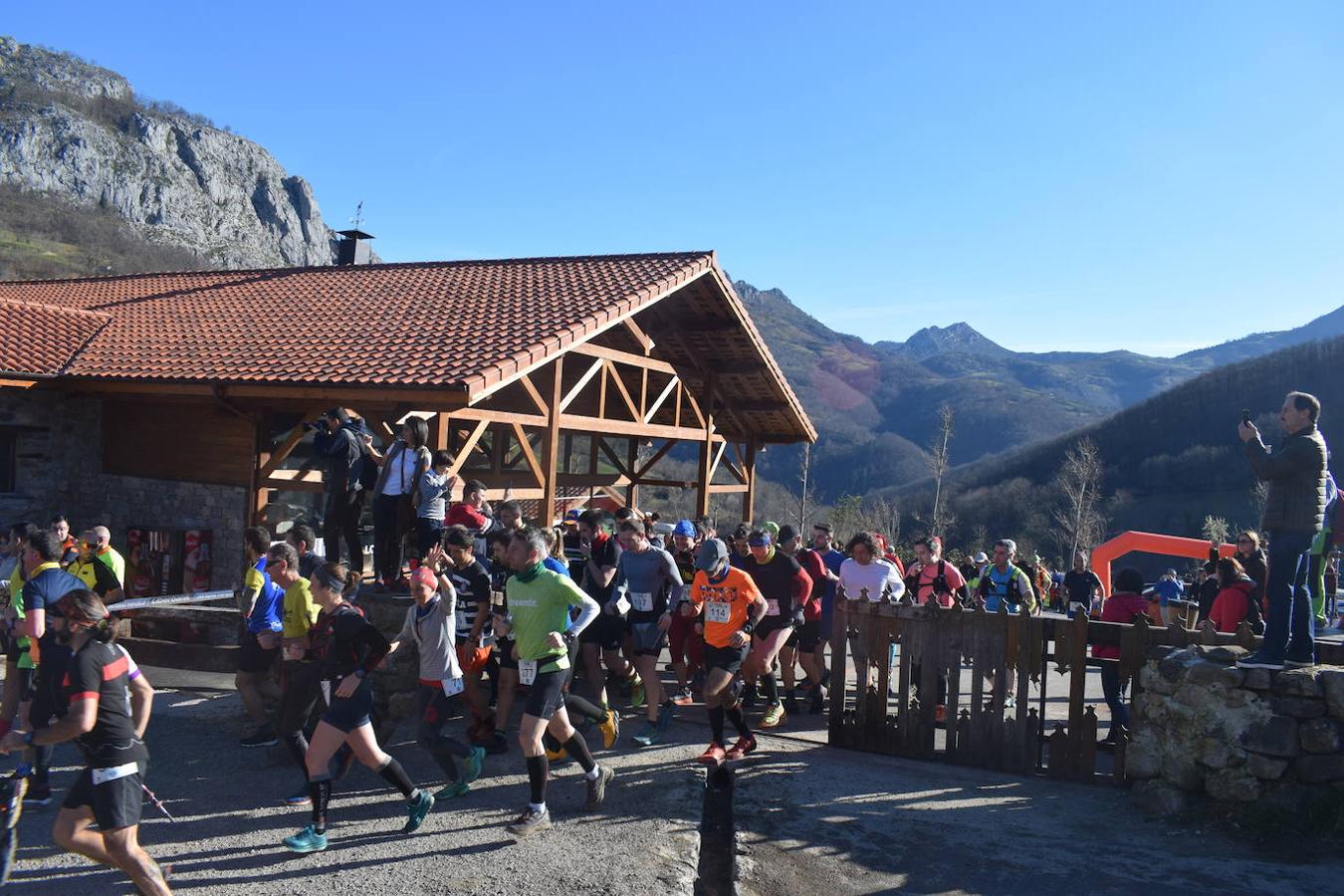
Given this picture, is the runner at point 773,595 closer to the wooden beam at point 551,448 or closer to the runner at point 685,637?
the runner at point 685,637

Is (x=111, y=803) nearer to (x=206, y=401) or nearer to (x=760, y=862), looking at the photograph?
(x=760, y=862)

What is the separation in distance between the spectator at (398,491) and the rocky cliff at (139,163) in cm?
9129

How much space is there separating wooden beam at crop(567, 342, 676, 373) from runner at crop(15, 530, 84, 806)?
605 centimetres

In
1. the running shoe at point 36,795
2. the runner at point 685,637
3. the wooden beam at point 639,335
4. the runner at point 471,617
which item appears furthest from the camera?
the wooden beam at point 639,335

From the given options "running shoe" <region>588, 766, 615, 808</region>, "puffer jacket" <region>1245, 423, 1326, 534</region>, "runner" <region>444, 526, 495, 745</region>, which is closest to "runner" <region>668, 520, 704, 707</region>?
"runner" <region>444, 526, 495, 745</region>

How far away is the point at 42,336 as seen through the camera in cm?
1237

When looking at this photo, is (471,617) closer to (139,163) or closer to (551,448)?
(551,448)

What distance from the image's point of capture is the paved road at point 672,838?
455 centimetres

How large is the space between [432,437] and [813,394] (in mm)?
118208

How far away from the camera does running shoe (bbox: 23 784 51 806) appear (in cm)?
527

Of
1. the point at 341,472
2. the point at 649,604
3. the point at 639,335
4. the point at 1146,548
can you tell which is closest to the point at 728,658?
the point at 649,604

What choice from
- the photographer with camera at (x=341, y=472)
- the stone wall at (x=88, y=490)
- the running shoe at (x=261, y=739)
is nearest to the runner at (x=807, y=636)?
the photographer with camera at (x=341, y=472)

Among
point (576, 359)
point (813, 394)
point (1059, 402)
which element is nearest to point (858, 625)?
point (576, 359)

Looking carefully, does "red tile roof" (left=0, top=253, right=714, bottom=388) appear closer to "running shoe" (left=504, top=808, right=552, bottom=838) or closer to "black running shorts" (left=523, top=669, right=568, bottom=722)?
"black running shorts" (left=523, top=669, right=568, bottom=722)
